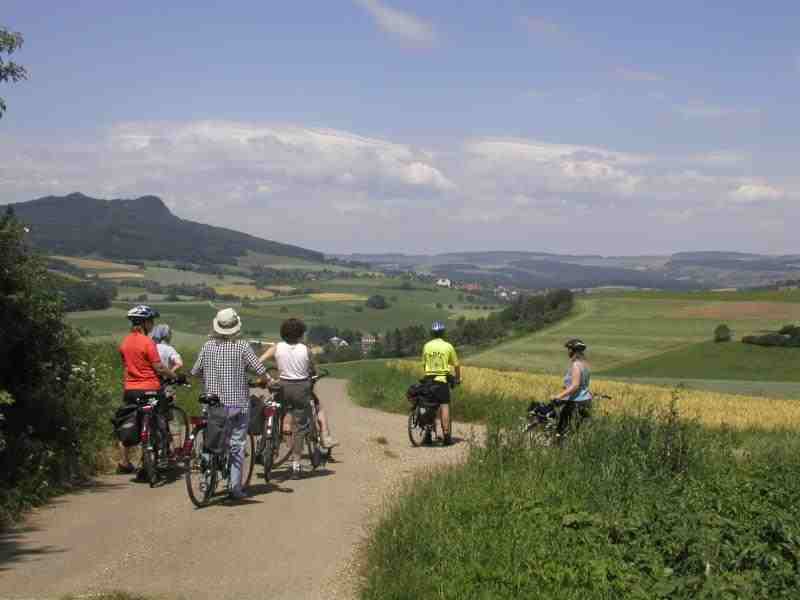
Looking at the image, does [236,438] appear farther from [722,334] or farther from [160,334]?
[722,334]

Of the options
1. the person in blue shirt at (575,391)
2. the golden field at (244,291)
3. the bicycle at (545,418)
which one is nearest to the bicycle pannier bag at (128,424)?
the bicycle at (545,418)

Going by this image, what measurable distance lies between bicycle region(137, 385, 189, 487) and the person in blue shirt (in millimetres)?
5199

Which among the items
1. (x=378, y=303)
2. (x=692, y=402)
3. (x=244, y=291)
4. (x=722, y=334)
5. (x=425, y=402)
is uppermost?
(x=425, y=402)

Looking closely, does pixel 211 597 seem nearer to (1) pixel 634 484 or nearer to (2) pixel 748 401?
(1) pixel 634 484

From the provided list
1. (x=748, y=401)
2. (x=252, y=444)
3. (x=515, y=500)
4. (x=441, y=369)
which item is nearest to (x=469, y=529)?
(x=515, y=500)

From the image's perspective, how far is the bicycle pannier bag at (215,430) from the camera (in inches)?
392

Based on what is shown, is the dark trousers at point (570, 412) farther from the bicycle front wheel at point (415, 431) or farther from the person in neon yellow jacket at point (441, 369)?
the bicycle front wheel at point (415, 431)

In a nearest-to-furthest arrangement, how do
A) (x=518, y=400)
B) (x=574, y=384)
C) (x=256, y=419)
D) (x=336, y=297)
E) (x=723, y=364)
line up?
(x=256, y=419) < (x=574, y=384) < (x=518, y=400) < (x=723, y=364) < (x=336, y=297)

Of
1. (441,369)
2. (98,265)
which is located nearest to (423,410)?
(441,369)

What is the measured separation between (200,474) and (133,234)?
117087 mm

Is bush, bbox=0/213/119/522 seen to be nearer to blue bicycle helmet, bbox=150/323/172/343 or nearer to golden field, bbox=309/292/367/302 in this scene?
blue bicycle helmet, bbox=150/323/172/343

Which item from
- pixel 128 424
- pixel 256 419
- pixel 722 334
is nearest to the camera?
pixel 128 424

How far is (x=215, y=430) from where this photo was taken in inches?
→ 392

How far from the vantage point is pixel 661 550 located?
7391 mm
